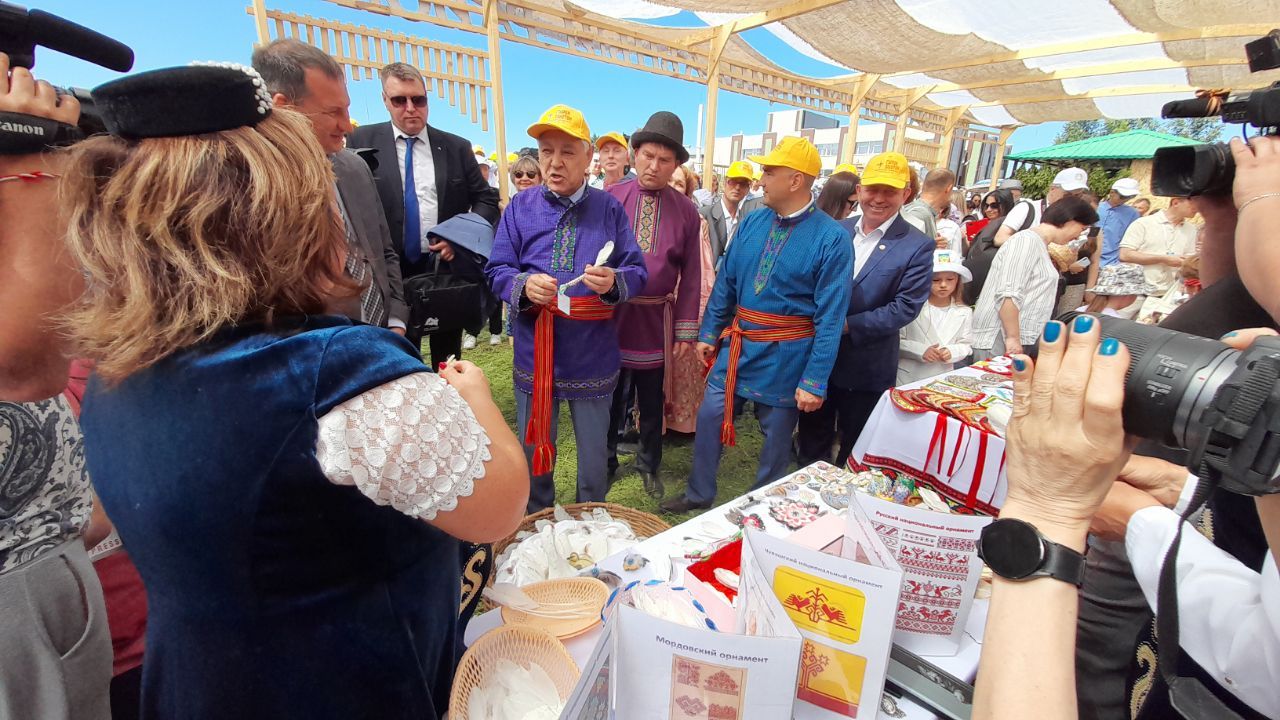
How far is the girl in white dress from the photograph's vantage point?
282cm

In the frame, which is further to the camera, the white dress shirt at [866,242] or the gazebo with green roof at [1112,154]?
the gazebo with green roof at [1112,154]

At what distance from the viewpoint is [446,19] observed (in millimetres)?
5059

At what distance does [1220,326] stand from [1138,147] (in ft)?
51.7

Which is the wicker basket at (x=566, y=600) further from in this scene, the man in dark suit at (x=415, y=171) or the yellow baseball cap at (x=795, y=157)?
the yellow baseball cap at (x=795, y=157)

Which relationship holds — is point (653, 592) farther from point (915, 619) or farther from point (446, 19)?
point (446, 19)

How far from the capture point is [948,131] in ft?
41.9

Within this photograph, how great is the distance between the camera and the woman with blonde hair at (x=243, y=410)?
66 centimetres

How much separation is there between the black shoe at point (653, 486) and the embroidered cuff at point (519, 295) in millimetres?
1338

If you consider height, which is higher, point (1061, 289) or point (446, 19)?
point (446, 19)

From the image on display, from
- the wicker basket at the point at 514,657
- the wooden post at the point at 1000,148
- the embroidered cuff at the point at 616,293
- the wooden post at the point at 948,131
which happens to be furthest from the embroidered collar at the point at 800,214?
the wooden post at the point at 1000,148

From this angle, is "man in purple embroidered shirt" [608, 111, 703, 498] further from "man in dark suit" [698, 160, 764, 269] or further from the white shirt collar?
"man in dark suit" [698, 160, 764, 269]

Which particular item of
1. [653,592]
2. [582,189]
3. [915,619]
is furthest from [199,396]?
[582,189]

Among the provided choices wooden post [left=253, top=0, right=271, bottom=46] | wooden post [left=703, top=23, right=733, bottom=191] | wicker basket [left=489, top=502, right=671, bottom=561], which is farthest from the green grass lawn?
wooden post [left=703, top=23, right=733, bottom=191]

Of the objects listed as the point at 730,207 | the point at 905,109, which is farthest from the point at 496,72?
the point at 905,109
